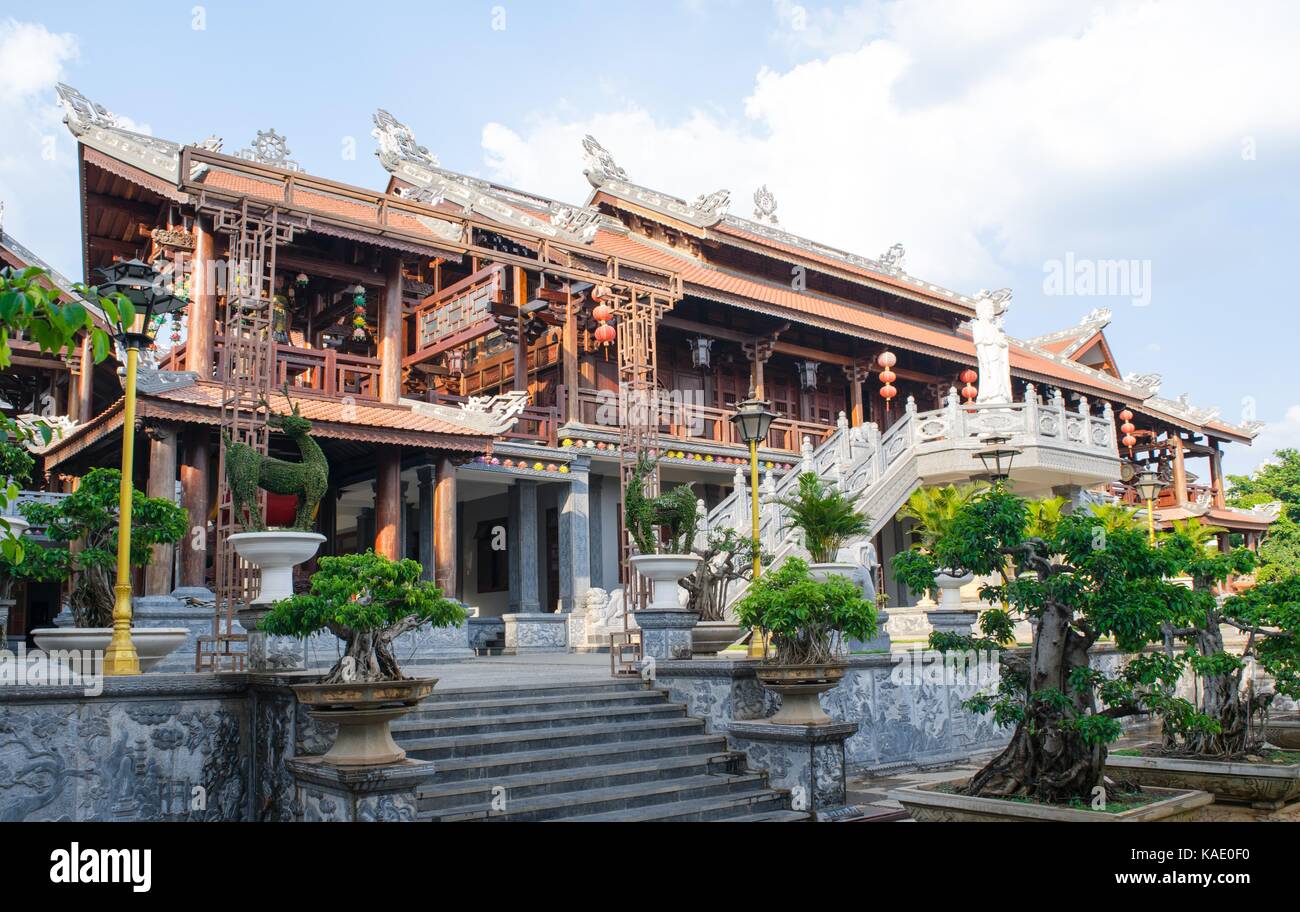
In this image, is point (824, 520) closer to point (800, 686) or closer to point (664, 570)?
point (664, 570)

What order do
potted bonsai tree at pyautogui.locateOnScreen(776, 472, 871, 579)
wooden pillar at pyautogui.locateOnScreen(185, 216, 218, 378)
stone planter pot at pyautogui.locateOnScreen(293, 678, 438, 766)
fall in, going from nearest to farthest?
stone planter pot at pyautogui.locateOnScreen(293, 678, 438, 766) < potted bonsai tree at pyautogui.locateOnScreen(776, 472, 871, 579) < wooden pillar at pyautogui.locateOnScreen(185, 216, 218, 378)

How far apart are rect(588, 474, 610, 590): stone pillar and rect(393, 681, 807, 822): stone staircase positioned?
10.4m

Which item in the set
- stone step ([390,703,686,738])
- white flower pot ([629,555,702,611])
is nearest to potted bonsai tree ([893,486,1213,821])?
stone step ([390,703,686,738])

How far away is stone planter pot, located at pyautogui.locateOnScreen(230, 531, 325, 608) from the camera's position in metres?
8.77

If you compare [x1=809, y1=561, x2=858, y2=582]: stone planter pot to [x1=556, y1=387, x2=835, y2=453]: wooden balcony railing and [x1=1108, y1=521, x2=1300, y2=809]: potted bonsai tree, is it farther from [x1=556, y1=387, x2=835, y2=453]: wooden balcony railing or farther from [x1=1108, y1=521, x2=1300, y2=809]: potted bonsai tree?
[x1=556, y1=387, x2=835, y2=453]: wooden balcony railing

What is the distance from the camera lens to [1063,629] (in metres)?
7.64

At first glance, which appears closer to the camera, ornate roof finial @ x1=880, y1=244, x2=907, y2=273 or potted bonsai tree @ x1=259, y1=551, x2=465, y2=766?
potted bonsai tree @ x1=259, y1=551, x2=465, y2=766

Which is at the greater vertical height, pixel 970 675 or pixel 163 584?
pixel 163 584

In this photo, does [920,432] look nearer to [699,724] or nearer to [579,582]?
[579,582]

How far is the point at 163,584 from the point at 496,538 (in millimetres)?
7575

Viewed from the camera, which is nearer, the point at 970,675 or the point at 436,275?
the point at 970,675
